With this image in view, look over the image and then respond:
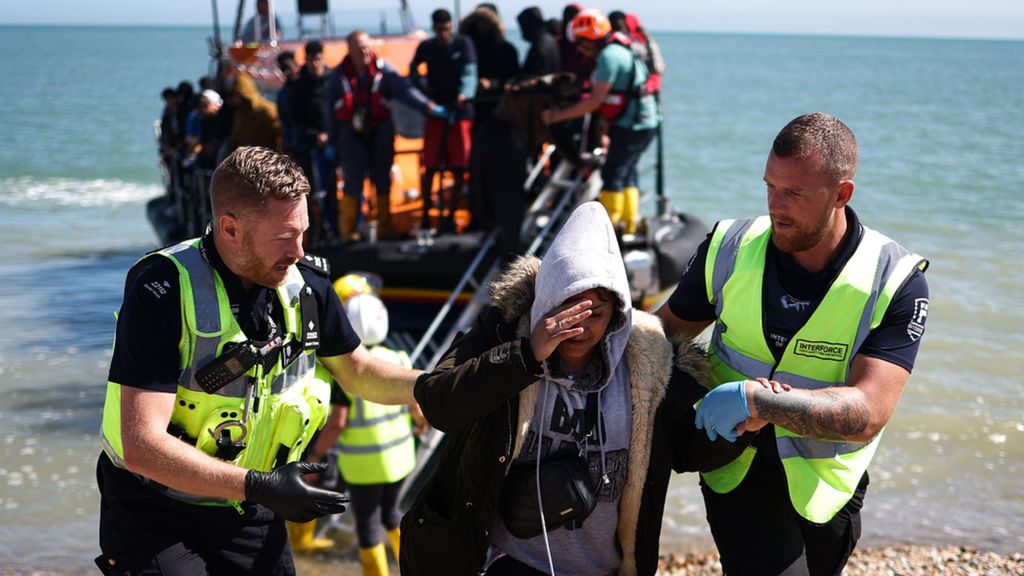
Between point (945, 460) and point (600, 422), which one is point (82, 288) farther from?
point (600, 422)

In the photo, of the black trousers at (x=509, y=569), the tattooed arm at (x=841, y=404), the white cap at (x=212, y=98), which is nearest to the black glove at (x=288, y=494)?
the black trousers at (x=509, y=569)

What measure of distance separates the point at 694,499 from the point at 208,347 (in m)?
4.91

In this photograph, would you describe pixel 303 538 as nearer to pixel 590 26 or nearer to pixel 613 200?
pixel 613 200

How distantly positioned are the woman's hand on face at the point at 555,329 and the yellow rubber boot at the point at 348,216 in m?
6.38

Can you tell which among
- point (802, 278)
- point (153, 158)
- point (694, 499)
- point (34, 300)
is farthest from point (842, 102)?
point (802, 278)

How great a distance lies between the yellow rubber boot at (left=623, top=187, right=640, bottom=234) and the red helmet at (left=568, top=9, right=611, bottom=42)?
1.19 m

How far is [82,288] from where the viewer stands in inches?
563

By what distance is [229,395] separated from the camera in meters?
2.99

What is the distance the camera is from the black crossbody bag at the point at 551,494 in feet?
9.52

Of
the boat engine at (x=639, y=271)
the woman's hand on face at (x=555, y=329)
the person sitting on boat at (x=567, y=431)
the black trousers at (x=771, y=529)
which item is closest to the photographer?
the woman's hand on face at (x=555, y=329)

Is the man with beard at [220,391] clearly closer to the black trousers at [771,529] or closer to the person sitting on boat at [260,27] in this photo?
the black trousers at [771,529]

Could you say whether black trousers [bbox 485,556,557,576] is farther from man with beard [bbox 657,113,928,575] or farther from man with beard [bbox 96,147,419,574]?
man with beard [bbox 657,113,928,575]

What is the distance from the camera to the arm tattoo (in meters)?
2.82

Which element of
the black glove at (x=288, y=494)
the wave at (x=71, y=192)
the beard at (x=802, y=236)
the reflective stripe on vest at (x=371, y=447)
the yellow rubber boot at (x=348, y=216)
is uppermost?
the beard at (x=802, y=236)
